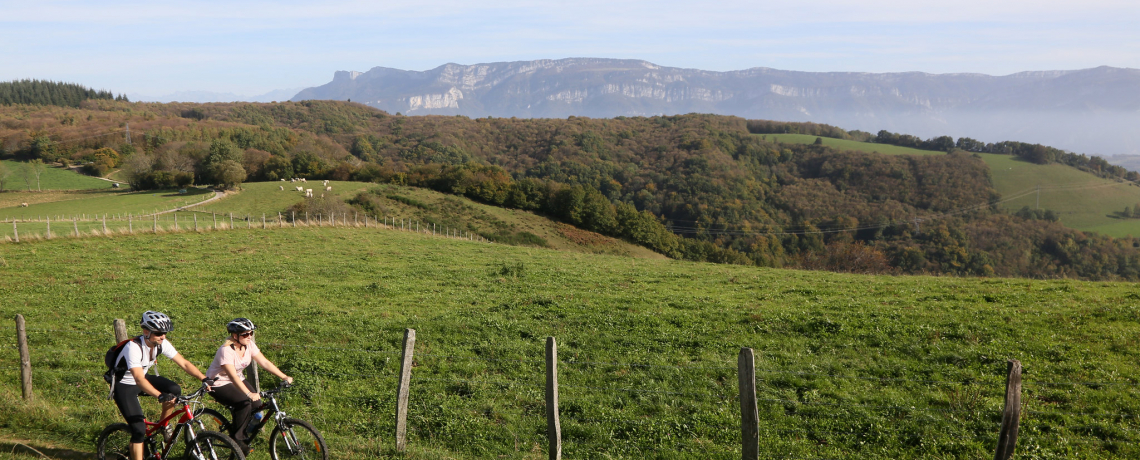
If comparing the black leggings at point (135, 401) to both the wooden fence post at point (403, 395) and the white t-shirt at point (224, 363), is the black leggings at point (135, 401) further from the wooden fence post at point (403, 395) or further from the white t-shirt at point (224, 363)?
the wooden fence post at point (403, 395)

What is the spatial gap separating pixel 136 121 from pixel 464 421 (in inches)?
→ 7187

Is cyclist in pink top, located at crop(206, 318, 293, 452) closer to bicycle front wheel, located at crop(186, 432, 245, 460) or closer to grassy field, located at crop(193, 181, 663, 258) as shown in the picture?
bicycle front wheel, located at crop(186, 432, 245, 460)

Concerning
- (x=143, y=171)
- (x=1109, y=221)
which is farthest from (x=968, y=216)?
(x=143, y=171)

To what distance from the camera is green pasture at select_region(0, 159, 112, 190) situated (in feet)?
296

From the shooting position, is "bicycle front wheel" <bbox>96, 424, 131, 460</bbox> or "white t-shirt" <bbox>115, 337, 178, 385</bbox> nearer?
"white t-shirt" <bbox>115, 337, 178, 385</bbox>

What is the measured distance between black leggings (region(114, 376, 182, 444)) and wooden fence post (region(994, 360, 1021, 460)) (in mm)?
10191

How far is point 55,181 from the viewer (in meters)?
93.6

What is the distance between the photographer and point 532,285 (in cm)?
2464

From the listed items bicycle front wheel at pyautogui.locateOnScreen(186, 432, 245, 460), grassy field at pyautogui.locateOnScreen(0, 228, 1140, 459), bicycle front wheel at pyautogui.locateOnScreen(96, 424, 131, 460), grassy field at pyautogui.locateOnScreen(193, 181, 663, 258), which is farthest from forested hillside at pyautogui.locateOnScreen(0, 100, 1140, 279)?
bicycle front wheel at pyautogui.locateOnScreen(186, 432, 245, 460)

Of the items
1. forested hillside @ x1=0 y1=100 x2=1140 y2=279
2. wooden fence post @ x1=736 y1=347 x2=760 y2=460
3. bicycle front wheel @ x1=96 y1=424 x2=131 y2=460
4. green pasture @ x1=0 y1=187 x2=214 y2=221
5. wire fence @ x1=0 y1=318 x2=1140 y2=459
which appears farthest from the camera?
forested hillside @ x1=0 y1=100 x2=1140 y2=279

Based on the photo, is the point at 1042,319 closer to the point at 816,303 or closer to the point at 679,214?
the point at 816,303

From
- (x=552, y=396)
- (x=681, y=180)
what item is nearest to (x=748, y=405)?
(x=552, y=396)

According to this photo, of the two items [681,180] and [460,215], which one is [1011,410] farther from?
[681,180]

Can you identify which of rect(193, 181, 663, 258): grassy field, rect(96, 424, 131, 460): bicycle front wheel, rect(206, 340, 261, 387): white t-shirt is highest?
rect(206, 340, 261, 387): white t-shirt
